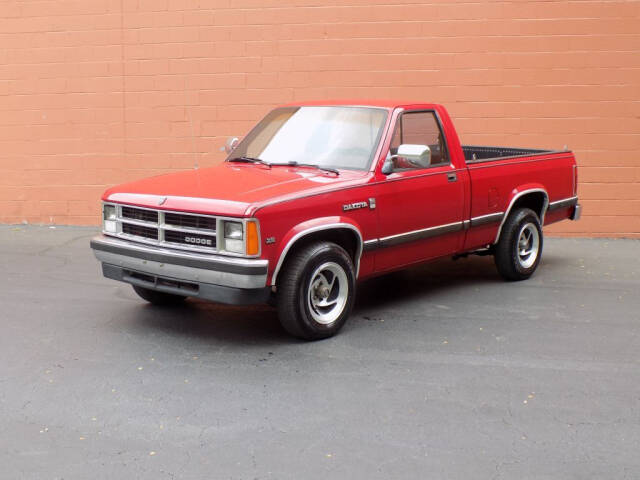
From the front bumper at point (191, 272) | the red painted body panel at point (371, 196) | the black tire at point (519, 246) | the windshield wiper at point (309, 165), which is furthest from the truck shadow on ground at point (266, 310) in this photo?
the windshield wiper at point (309, 165)

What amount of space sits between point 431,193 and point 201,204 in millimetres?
2158

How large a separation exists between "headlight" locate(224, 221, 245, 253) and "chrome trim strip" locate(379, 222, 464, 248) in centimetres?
139

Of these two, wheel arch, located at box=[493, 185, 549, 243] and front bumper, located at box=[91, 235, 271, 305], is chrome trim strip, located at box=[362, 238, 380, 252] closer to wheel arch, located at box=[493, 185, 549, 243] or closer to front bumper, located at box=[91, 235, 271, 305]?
front bumper, located at box=[91, 235, 271, 305]

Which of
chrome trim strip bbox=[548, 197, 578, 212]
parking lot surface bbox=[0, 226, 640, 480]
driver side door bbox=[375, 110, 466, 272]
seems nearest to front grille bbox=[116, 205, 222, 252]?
parking lot surface bbox=[0, 226, 640, 480]

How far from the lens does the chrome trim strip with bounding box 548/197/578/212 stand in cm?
876

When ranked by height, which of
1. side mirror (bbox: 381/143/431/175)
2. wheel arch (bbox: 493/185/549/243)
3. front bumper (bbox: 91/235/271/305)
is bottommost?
front bumper (bbox: 91/235/271/305)

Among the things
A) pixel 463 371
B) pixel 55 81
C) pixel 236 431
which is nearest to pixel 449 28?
pixel 55 81

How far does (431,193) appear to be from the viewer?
23.9ft

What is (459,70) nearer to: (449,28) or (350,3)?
(449,28)

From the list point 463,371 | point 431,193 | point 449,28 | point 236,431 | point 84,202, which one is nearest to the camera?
point 236,431

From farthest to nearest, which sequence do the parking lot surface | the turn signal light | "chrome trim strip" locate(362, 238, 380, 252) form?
"chrome trim strip" locate(362, 238, 380, 252)
the turn signal light
the parking lot surface

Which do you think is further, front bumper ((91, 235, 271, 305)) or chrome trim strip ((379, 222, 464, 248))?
chrome trim strip ((379, 222, 464, 248))

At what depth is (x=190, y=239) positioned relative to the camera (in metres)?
6.17

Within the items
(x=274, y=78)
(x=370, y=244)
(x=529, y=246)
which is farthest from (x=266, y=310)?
(x=274, y=78)
